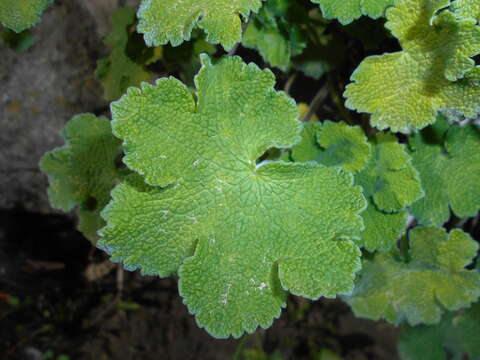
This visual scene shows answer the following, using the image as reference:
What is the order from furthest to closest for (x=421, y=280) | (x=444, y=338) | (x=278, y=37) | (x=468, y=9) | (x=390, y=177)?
(x=444, y=338) < (x=421, y=280) < (x=278, y=37) < (x=390, y=177) < (x=468, y=9)

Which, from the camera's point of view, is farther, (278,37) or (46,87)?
(46,87)

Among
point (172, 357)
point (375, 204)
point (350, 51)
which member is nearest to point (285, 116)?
point (375, 204)

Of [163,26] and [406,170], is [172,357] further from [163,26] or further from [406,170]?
[163,26]

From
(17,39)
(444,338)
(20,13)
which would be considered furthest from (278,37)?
(444,338)

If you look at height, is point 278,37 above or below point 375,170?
above

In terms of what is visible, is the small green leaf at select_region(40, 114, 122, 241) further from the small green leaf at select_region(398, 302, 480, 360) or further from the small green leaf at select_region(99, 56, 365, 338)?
the small green leaf at select_region(398, 302, 480, 360)

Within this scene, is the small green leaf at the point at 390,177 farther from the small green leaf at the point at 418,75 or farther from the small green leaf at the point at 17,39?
the small green leaf at the point at 17,39

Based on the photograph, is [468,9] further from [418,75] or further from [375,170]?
[375,170]
